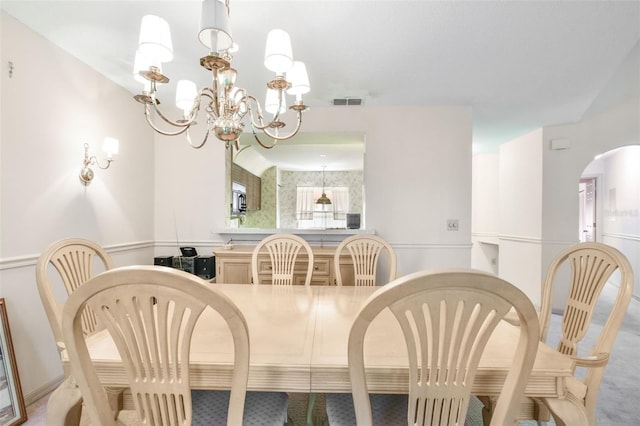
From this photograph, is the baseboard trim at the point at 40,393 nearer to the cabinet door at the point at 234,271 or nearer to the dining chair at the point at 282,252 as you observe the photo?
the cabinet door at the point at 234,271

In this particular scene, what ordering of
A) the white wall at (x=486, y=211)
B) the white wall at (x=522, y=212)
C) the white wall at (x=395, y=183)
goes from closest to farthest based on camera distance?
the white wall at (x=395, y=183) → the white wall at (x=522, y=212) → the white wall at (x=486, y=211)

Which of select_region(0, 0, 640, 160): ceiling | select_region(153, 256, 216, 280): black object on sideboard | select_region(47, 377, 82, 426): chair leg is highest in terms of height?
select_region(0, 0, 640, 160): ceiling

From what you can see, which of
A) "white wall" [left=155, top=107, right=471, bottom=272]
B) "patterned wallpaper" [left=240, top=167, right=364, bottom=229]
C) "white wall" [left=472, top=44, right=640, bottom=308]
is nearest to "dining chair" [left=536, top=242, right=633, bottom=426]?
"white wall" [left=155, top=107, right=471, bottom=272]

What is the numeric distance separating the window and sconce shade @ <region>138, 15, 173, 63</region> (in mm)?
6573

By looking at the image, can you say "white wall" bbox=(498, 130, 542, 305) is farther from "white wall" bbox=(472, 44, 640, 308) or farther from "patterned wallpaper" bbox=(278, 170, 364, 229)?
"patterned wallpaper" bbox=(278, 170, 364, 229)

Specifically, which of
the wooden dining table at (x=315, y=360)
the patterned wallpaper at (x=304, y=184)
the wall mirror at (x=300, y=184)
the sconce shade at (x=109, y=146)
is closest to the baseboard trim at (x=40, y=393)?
the wooden dining table at (x=315, y=360)

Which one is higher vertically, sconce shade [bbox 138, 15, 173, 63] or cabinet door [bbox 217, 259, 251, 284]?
sconce shade [bbox 138, 15, 173, 63]

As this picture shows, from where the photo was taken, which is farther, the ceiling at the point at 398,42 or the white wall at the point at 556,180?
the white wall at the point at 556,180

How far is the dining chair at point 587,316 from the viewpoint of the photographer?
0.95 m

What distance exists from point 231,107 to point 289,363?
47.4 inches

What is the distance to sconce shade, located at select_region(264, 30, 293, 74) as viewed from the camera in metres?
1.26

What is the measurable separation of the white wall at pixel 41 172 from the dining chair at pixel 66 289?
2.11 feet

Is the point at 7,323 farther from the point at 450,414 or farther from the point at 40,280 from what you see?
the point at 450,414

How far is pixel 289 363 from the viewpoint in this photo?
3.10ft
